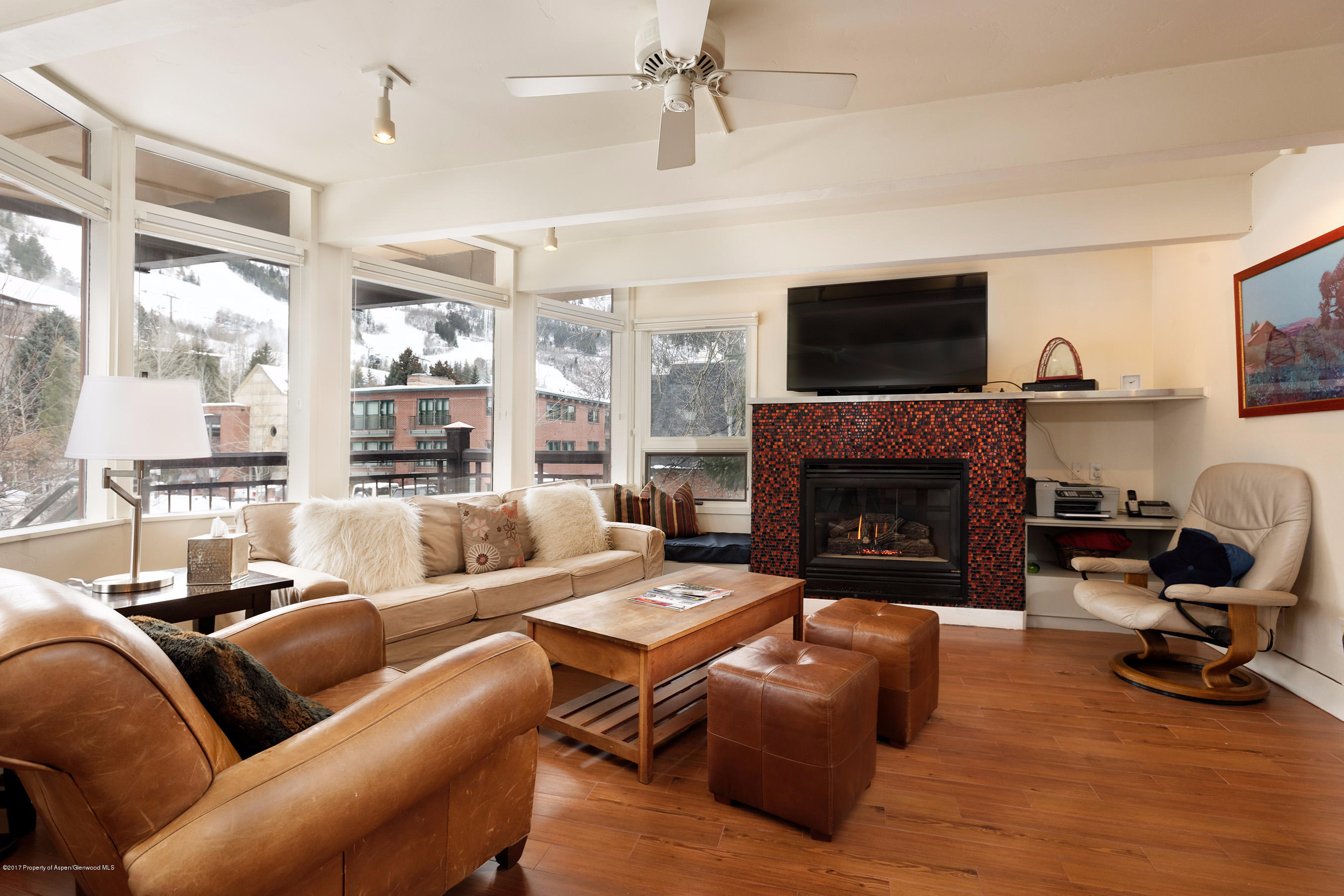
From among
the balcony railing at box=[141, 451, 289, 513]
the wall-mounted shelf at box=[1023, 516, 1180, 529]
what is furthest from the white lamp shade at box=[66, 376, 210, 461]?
the wall-mounted shelf at box=[1023, 516, 1180, 529]

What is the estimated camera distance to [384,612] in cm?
275

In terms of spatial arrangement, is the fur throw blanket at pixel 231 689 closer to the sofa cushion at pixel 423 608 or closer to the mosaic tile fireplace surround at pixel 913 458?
A: the sofa cushion at pixel 423 608

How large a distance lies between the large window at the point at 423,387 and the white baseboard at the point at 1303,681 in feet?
15.0

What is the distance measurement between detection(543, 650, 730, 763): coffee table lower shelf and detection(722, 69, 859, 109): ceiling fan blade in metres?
1.89

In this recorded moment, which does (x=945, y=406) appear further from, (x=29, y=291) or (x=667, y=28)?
(x=29, y=291)

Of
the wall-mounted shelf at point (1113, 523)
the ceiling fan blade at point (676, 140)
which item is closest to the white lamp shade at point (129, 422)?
→ the ceiling fan blade at point (676, 140)

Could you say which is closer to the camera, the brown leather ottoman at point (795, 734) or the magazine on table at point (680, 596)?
the brown leather ottoman at point (795, 734)

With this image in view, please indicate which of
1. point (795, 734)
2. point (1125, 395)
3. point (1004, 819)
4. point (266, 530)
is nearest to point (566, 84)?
point (795, 734)

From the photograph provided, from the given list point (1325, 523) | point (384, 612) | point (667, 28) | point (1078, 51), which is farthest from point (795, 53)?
point (1325, 523)

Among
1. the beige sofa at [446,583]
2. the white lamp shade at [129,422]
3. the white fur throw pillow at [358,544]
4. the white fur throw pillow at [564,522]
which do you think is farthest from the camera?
the white fur throw pillow at [564,522]

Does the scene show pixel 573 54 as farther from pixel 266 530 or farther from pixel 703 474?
pixel 703 474

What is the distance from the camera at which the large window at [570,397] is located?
4.96 metres

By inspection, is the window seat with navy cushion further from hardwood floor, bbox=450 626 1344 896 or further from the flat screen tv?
hardwood floor, bbox=450 626 1344 896

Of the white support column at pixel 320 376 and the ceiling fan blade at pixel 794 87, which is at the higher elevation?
the ceiling fan blade at pixel 794 87
